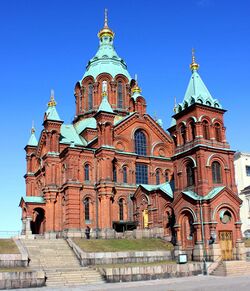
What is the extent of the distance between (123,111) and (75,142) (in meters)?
10.6

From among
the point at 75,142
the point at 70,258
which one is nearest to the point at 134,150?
the point at 75,142

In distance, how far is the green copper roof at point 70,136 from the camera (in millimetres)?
52594

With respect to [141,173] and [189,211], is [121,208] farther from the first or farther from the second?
[189,211]

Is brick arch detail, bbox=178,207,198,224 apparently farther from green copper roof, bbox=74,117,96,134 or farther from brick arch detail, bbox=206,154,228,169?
green copper roof, bbox=74,117,96,134

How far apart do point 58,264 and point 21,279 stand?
6.84 m

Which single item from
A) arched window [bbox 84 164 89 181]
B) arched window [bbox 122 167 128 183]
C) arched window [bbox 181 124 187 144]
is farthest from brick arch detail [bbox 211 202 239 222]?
arched window [bbox 84 164 89 181]

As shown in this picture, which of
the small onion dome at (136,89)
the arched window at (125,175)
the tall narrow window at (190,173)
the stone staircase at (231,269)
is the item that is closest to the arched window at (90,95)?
the small onion dome at (136,89)

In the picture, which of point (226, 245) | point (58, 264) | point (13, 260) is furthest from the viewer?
point (226, 245)

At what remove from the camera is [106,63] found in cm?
6216

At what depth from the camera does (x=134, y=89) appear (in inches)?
2323

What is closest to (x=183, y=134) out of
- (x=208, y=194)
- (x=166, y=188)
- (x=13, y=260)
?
(x=166, y=188)

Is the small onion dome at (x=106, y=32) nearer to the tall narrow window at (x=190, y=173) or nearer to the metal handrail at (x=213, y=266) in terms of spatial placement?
the tall narrow window at (x=190, y=173)

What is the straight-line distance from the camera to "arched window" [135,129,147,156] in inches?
2114

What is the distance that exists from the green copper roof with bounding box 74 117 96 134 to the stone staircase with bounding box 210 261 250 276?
2785cm
